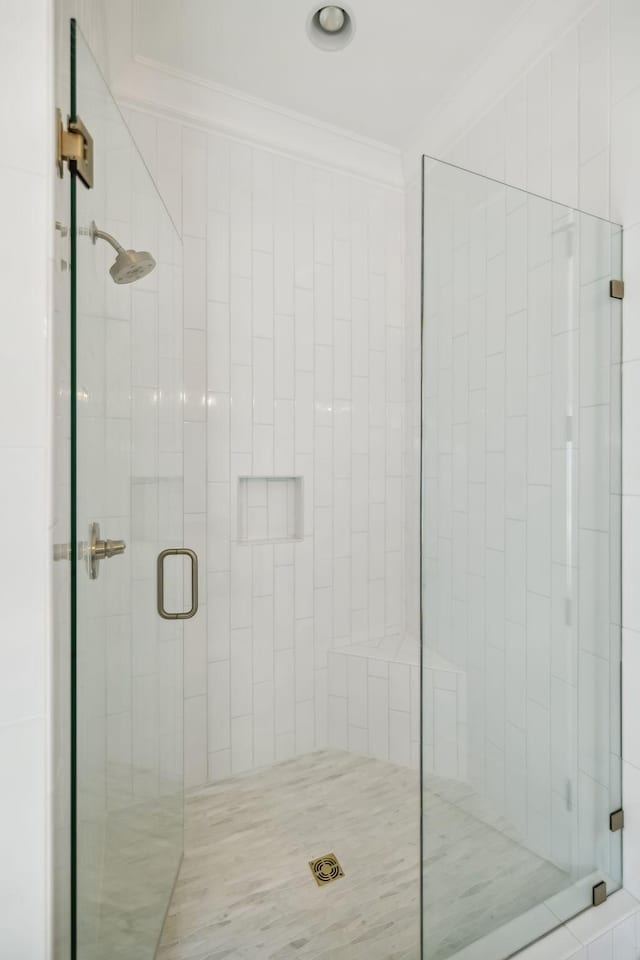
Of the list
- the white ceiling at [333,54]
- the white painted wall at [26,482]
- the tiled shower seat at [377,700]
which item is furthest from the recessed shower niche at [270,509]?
the white ceiling at [333,54]

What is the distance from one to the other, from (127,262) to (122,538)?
0.55 meters

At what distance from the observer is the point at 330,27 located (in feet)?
5.36

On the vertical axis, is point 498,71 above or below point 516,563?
above

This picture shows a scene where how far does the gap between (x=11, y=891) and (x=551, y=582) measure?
47.1 inches

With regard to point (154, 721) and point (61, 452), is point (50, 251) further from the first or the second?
point (154, 721)

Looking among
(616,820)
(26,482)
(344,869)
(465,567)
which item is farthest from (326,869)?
(26,482)

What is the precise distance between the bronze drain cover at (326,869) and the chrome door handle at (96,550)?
122 centimetres

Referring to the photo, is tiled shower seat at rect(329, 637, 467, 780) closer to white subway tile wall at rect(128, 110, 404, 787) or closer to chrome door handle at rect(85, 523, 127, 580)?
white subway tile wall at rect(128, 110, 404, 787)

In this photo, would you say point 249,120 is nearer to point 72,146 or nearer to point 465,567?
point 72,146

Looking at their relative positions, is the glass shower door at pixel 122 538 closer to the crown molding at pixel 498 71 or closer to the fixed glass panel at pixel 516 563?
the fixed glass panel at pixel 516 563

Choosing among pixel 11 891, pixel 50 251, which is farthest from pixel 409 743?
pixel 50 251

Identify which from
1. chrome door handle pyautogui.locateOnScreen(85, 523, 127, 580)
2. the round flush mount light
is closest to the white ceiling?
the round flush mount light

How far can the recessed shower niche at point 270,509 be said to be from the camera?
6.82 feet

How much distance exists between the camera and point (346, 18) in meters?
1.62
